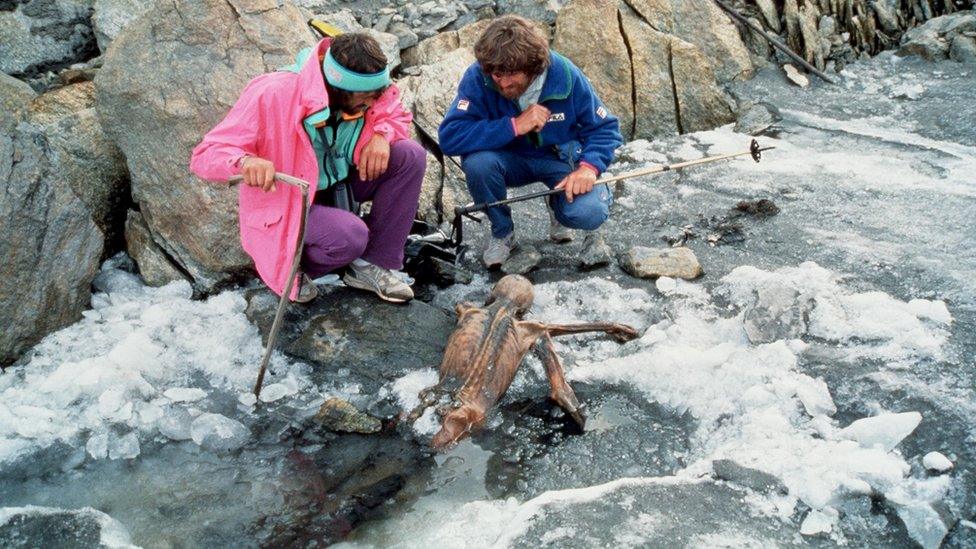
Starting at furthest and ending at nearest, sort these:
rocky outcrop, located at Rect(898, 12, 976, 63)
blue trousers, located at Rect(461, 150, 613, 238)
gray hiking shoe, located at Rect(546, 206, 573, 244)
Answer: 1. rocky outcrop, located at Rect(898, 12, 976, 63)
2. gray hiking shoe, located at Rect(546, 206, 573, 244)
3. blue trousers, located at Rect(461, 150, 613, 238)

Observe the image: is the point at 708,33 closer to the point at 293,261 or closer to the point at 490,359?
the point at 490,359

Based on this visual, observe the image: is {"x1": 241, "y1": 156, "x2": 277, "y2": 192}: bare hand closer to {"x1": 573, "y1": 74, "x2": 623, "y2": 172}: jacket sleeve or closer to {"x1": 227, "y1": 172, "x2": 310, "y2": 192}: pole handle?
{"x1": 227, "y1": 172, "x2": 310, "y2": 192}: pole handle

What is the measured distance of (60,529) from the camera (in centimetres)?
328

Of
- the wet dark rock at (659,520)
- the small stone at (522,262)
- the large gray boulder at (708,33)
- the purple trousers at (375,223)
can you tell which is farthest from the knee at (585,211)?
the large gray boulder at (708,33)

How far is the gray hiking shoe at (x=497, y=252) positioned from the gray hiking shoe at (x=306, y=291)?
128cm

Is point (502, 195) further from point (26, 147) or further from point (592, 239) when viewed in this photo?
point (26, 147)

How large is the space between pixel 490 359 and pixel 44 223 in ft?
9.09

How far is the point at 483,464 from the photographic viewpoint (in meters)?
3.66

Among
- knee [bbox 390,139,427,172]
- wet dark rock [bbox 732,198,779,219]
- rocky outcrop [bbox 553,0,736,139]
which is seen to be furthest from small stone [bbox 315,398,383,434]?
rocky outcrop [bbox 553,0,736,139]

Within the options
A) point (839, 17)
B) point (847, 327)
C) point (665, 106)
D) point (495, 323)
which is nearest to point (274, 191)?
point (495, 323)

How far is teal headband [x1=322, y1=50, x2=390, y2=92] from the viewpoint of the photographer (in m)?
3.97

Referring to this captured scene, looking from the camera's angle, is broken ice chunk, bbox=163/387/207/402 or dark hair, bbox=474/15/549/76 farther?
dark hair, bbox=474/15/549/76

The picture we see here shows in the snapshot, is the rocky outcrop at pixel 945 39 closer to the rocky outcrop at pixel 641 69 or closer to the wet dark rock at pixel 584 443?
the rocky outcrop at pixel 641 69

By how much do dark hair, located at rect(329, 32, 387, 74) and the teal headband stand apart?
0.02 m
